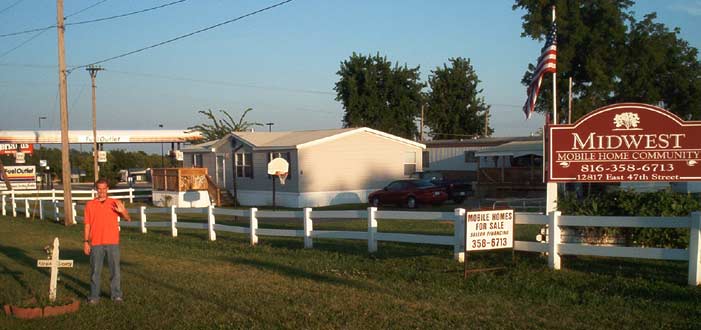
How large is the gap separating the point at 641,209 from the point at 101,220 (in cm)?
861

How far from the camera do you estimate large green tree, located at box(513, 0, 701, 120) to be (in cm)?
5003

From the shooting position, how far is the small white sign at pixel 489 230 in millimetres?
11570

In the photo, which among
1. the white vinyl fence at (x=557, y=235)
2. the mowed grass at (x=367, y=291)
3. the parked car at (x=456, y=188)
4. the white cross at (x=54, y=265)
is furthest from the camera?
the parked car at (x=456, y=188)

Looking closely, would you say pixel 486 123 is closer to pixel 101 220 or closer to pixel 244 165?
pixel 244 165

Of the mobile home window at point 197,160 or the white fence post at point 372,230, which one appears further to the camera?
the mobile home window at point 197,160

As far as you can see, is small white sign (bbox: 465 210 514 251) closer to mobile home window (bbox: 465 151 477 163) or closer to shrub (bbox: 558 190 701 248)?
shrub (bbox: 558 190 701 248)

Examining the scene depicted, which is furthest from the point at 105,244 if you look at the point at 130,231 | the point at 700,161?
the point at 130,231

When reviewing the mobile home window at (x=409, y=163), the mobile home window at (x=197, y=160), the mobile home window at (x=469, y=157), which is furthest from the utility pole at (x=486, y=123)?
the mobile home window at (x=197, y=160)

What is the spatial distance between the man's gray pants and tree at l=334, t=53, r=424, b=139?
55.0 metres

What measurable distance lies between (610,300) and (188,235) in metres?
14.1

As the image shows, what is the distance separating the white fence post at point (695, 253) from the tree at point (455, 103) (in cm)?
5899

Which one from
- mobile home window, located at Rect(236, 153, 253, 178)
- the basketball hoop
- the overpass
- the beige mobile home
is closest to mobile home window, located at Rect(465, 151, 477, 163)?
the beige mobile home

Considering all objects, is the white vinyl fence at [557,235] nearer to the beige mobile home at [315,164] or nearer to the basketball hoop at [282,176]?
the basketball hoop at [282,176]

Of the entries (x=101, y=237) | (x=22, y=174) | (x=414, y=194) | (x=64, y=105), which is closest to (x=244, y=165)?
(x=414, y=194)
